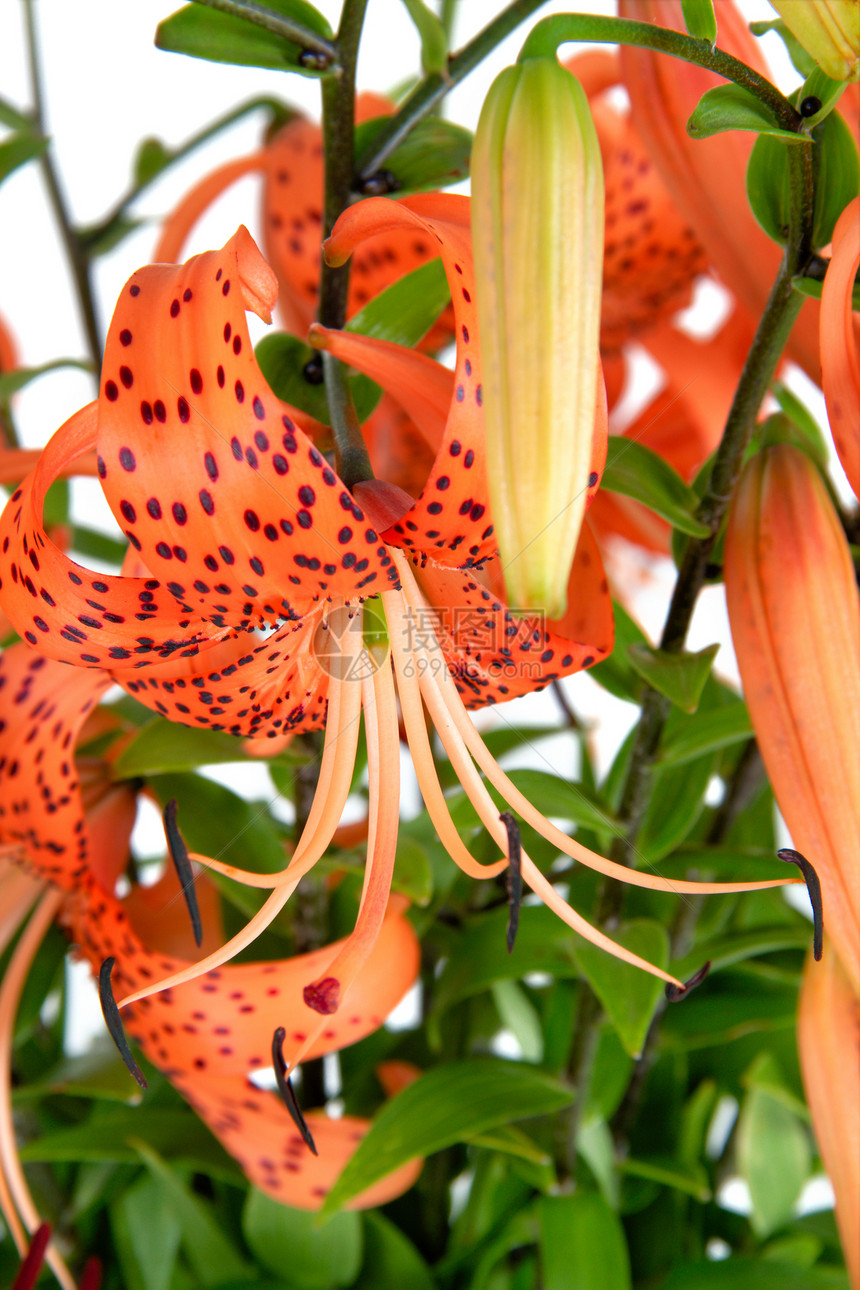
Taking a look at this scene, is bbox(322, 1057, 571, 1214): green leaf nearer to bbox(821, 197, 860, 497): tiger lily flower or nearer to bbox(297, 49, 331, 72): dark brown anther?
bbox(821, 197, 860, 497): tiger lily flower

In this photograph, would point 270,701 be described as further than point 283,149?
No

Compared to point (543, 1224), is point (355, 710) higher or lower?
higher

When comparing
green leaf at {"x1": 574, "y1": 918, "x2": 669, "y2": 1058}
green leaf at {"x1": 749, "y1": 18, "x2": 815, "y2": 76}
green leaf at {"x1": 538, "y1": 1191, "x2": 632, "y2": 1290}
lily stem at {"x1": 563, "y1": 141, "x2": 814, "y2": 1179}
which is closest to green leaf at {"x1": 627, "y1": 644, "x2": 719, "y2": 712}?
lily stem at {"x1": 563, "y1": 141, "x2": 814, "y2": 1179}

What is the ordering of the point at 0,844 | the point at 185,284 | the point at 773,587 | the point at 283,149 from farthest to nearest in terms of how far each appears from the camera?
the point at 283,149 → the point at 0,844 → the point at 773,587 → the point at 185,284

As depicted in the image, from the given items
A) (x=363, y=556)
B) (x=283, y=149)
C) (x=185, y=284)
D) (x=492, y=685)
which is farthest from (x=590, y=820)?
(x=283, y=149)

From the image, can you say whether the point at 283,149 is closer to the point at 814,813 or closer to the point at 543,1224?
the point at 814,813

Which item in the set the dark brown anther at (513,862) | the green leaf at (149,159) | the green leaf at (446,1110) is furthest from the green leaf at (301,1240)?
the green leaf at (149,159)

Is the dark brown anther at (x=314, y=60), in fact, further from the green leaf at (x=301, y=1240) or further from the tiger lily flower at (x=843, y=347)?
the green leaf at (x=301, y=1240)
